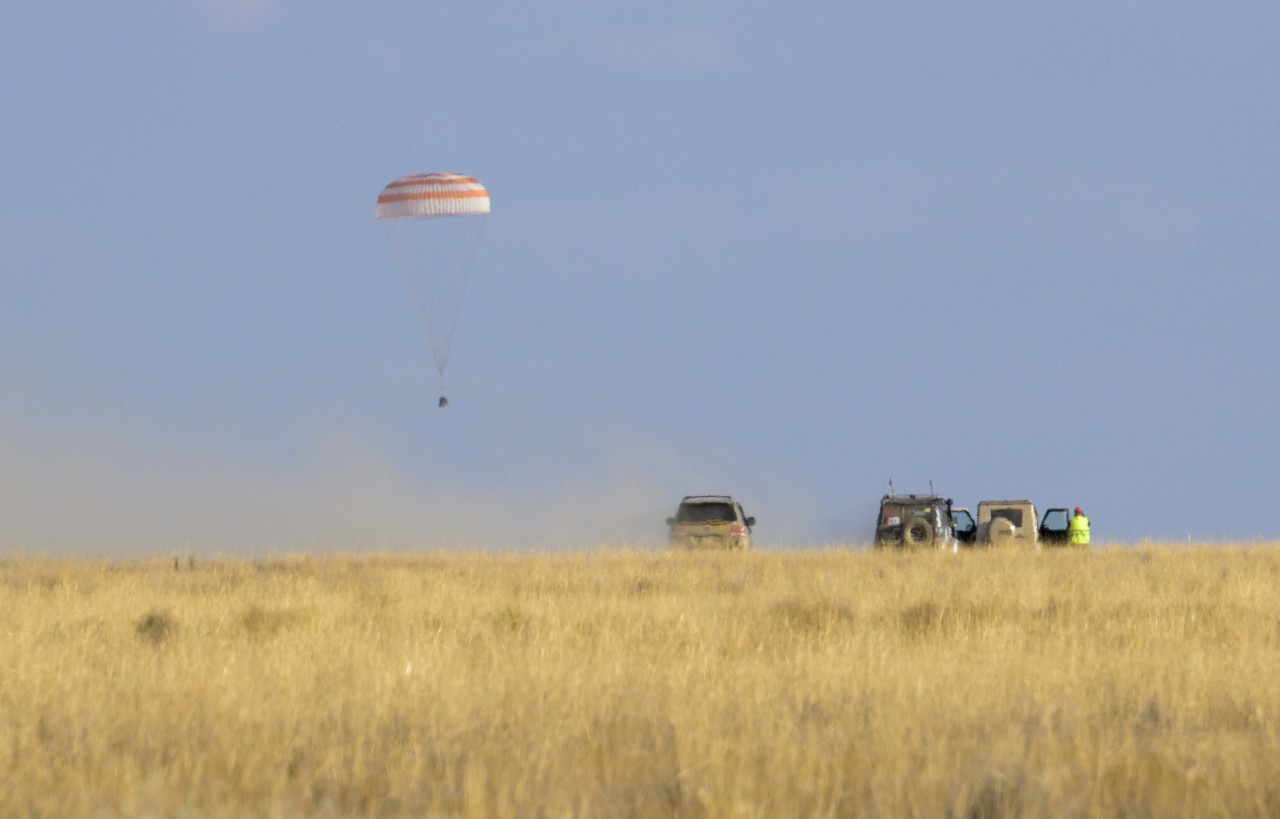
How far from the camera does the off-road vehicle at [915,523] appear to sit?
96.0 ft

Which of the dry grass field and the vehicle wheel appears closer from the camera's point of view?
the dry grass field

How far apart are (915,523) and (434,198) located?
487 inches

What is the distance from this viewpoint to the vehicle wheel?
1148 inches

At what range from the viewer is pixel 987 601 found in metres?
17.5

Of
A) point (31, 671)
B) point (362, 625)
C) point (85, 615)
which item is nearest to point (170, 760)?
point (31, 671)

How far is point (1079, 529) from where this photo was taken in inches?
1270

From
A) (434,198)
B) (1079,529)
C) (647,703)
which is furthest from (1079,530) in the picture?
(647,703)

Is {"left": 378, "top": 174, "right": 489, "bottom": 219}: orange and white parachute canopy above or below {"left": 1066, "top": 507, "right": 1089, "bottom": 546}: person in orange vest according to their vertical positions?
above

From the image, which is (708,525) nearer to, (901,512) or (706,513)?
(706,513)

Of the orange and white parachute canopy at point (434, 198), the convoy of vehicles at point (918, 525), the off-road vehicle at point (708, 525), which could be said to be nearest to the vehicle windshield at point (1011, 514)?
the convoy of vehicles at point (918, 525)

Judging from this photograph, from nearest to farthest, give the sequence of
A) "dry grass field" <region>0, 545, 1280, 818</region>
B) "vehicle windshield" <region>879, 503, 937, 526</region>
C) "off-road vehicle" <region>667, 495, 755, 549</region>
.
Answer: "dry grass field" <region>0, 545, 1280, 818</region> → "off-road vehicle" <region>667, 495, 755, 549</region> → "vehicle windshield" <region>879, 503, 937, 526</region>

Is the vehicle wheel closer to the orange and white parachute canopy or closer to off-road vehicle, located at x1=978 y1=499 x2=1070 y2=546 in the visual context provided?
off-road vehicle, located at x1=978 y1=499 x2=1070 y2=546

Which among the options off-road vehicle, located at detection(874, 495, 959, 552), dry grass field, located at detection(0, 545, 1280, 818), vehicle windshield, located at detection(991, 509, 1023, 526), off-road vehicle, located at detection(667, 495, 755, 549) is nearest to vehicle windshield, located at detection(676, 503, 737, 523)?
off-road vehicle, located at detection(667, 495, 755, 549)

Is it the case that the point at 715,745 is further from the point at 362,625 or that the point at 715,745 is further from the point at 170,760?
the point at 362,625
